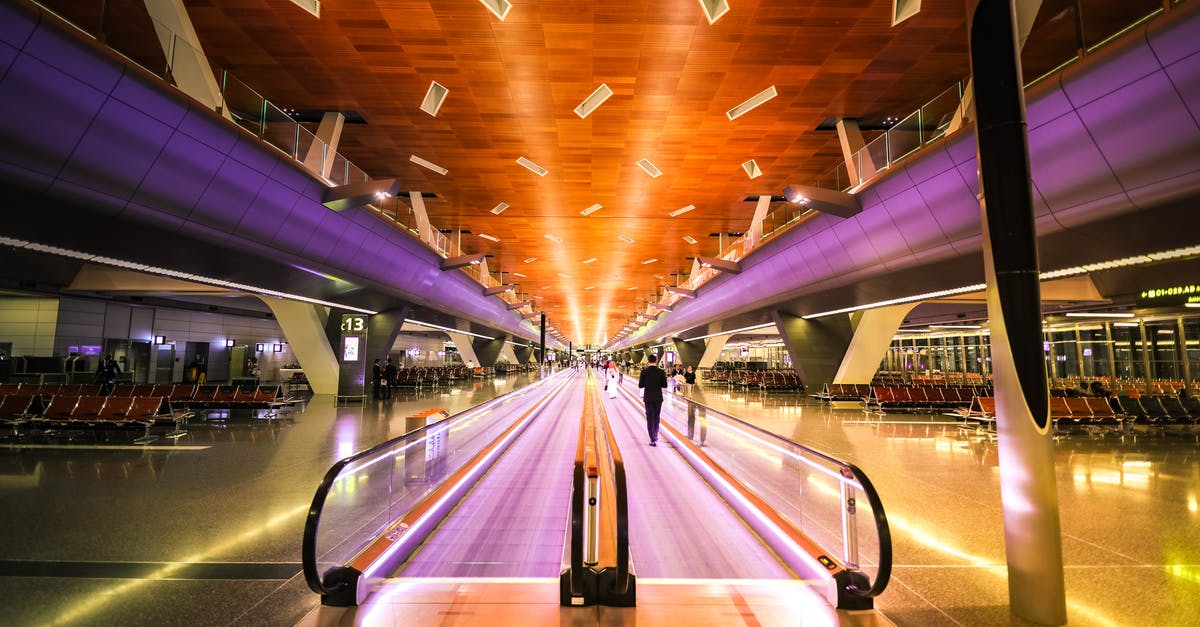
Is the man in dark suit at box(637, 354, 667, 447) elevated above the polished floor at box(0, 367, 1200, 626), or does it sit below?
above

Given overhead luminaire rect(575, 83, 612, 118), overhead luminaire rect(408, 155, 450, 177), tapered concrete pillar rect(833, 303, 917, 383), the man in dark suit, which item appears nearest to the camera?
overhead luminaire rect(575, 83, 612, 118)

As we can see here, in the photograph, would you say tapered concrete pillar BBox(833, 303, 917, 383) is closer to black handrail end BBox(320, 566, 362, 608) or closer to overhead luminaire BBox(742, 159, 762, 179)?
overhead luminaire BBox(742, 159, 762, 179)

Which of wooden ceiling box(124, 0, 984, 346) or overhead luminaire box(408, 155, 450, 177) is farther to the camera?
overhead luminaire box(408, 155, 450, 177)

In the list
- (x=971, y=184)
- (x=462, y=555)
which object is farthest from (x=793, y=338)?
(x=462, y=555)

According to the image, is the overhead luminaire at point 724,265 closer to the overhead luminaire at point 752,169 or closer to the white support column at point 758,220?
the white support column at point 758,220

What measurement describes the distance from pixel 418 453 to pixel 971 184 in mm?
9965

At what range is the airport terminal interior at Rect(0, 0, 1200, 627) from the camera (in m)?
3.72

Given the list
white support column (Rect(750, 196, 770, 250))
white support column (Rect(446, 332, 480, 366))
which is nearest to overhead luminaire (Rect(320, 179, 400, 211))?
white support column (Rect(750, 196, 770, 250))

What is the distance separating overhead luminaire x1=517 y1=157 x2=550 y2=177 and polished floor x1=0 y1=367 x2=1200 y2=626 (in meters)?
7.49

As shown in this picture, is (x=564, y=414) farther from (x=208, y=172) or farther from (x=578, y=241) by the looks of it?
(x=208, y=172)

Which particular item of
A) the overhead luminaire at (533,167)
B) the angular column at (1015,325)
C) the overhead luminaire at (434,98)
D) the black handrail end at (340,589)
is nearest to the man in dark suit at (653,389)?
the overhead luminaire at (533,167)

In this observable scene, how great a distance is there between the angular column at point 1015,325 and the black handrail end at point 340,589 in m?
4.75

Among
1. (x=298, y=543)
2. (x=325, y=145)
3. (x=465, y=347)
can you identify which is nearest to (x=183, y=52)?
(x=325, y=145)

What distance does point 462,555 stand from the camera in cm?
469
